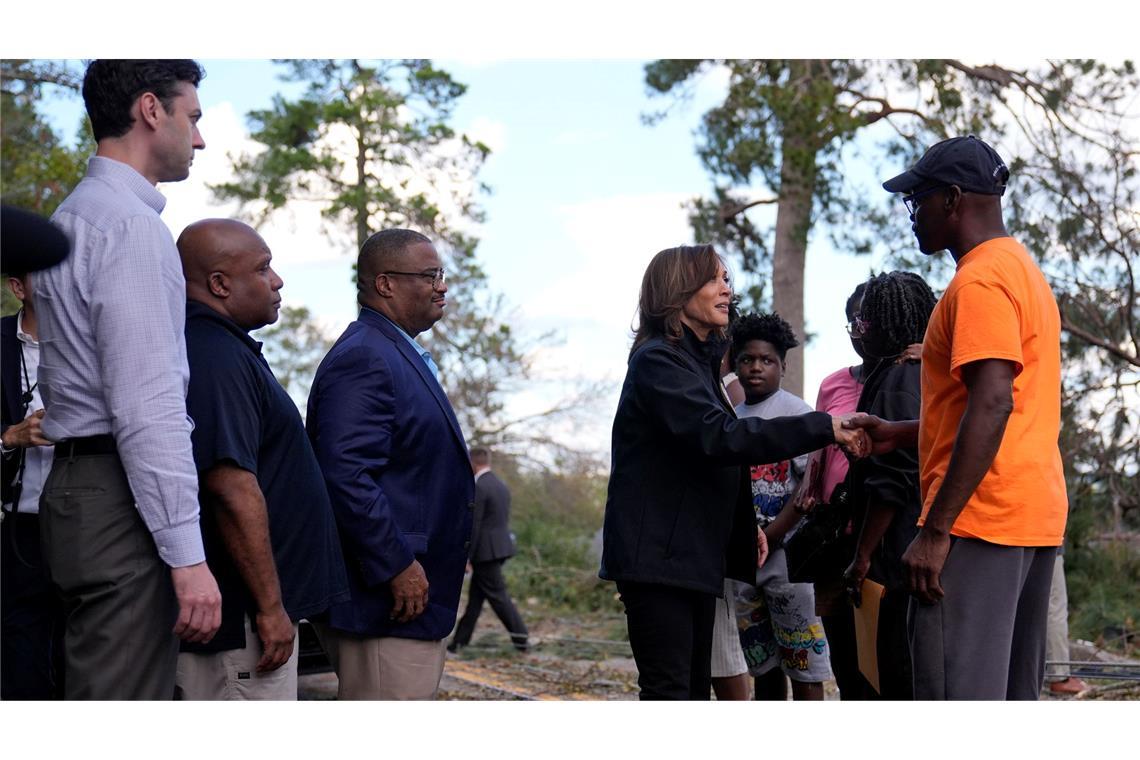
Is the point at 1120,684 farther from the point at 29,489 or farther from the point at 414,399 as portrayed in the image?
the point at 29,489

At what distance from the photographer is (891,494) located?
4.08m

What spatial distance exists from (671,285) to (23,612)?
2374 mm

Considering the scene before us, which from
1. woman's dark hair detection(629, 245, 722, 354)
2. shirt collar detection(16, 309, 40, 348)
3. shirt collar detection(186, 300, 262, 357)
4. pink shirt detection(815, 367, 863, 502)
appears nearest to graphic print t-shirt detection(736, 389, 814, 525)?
pink shirt detection(815, 367, 863, 502)

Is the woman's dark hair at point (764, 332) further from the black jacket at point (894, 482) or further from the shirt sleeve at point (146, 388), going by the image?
the shirt sleeve at point (146, 388)

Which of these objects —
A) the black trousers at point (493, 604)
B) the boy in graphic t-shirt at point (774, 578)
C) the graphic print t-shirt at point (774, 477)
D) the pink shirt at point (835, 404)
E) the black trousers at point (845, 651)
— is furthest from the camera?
the black trousers at point (493, 604)

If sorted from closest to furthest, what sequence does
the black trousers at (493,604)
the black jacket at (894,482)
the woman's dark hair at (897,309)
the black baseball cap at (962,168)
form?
the black baseball cap at (962,168), the black jacket at (894,482), the woman's dark hair at (897,309), the black trousers at (493,604)

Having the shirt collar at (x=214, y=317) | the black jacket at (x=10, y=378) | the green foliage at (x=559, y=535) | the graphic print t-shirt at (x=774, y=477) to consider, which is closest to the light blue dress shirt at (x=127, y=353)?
the shirt collar at (x=214, y=317)

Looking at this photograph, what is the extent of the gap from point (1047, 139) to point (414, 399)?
9.89 m

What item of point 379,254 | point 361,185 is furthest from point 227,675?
point 361,185

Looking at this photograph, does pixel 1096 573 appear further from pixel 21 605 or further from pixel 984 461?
pixel 21 605

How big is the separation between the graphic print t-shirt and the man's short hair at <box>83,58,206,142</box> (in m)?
3.09

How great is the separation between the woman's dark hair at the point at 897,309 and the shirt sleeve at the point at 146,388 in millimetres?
2497

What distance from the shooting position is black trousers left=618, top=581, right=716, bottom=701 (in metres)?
4.00

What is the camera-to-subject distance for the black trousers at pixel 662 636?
400 centimetres
